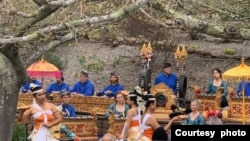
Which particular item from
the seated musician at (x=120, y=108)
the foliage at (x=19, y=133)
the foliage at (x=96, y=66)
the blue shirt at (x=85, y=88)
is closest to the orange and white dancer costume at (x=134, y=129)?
Result: the seated musician at (x=120, y=108)

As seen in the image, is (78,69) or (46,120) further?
(78,69)

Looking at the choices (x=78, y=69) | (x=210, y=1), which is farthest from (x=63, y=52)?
(x=210, y=1)

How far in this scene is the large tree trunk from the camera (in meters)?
13.2

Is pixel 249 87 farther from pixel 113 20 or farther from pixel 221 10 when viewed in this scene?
pixel 113 20

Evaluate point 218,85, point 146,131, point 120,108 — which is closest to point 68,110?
point 120,108

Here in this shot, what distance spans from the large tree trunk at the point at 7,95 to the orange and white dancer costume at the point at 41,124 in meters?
0.95

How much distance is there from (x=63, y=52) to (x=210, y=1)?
10.4 m

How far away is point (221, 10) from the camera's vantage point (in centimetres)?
1723

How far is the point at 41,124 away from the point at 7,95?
1103mm

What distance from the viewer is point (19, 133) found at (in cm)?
1656

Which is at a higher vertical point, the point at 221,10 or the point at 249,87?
the point at 221,10

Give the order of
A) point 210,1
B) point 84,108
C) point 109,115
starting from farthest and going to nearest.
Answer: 1. point 84,108
2. point 210,1
3. point 109,115

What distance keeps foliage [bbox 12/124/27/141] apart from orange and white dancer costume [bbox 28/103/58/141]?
3.69 meters

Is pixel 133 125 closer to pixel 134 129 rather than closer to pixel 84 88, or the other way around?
pixel 134 129
